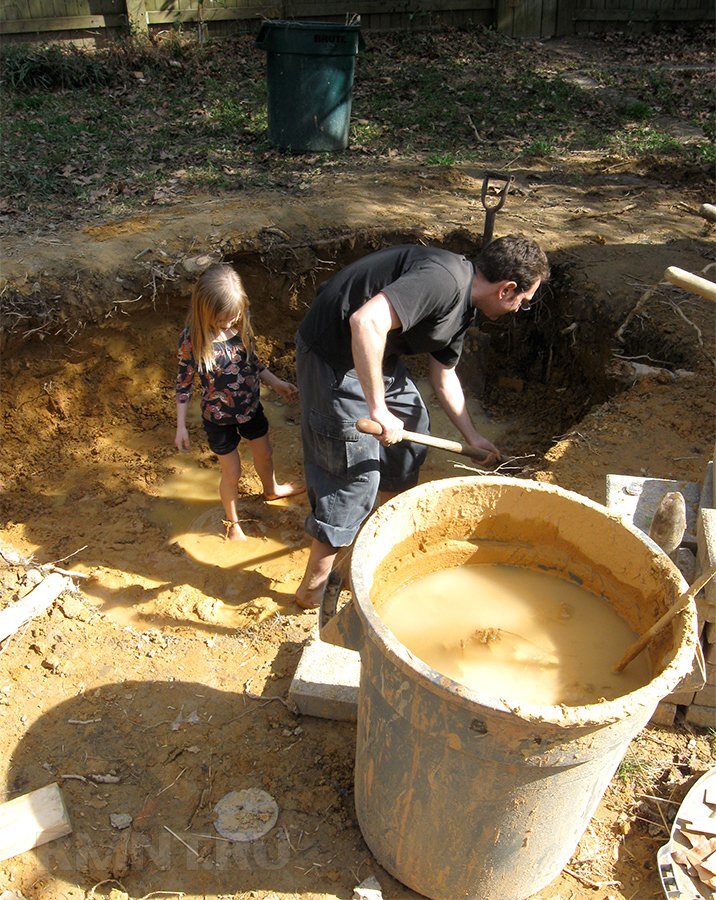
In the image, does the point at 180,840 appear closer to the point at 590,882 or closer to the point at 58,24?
the point at 590,882

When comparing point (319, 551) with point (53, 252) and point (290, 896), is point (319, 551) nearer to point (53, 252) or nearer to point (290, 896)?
point (290, 896)

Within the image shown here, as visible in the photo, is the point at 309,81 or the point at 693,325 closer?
the point at 693,325

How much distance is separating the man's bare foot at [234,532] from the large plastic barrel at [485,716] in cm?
216

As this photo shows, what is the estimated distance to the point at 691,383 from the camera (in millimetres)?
4980

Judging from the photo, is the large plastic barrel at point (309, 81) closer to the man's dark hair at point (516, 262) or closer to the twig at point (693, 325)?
the twig at point (693, 325)

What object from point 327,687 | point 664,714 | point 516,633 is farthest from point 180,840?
point 664,714

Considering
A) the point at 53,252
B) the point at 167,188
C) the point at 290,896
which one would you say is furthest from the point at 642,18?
the point at 290,896

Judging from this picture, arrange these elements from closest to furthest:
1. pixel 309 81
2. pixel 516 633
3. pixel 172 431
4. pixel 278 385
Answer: pixel 516 633 < pixel 278 385 < pixel 172 431 < pixel 309 81

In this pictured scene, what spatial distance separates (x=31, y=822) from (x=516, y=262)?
2.86 metres

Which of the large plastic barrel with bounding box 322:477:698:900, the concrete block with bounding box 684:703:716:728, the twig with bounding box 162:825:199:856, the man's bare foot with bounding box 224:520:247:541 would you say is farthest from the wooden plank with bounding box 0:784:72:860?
the concrete block with bounding box 684:703:716:728

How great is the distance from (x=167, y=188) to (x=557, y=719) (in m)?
6.60

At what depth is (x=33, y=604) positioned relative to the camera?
12.1 ft

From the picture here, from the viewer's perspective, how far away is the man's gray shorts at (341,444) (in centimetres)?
355

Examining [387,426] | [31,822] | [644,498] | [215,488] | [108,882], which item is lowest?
[215,488]
